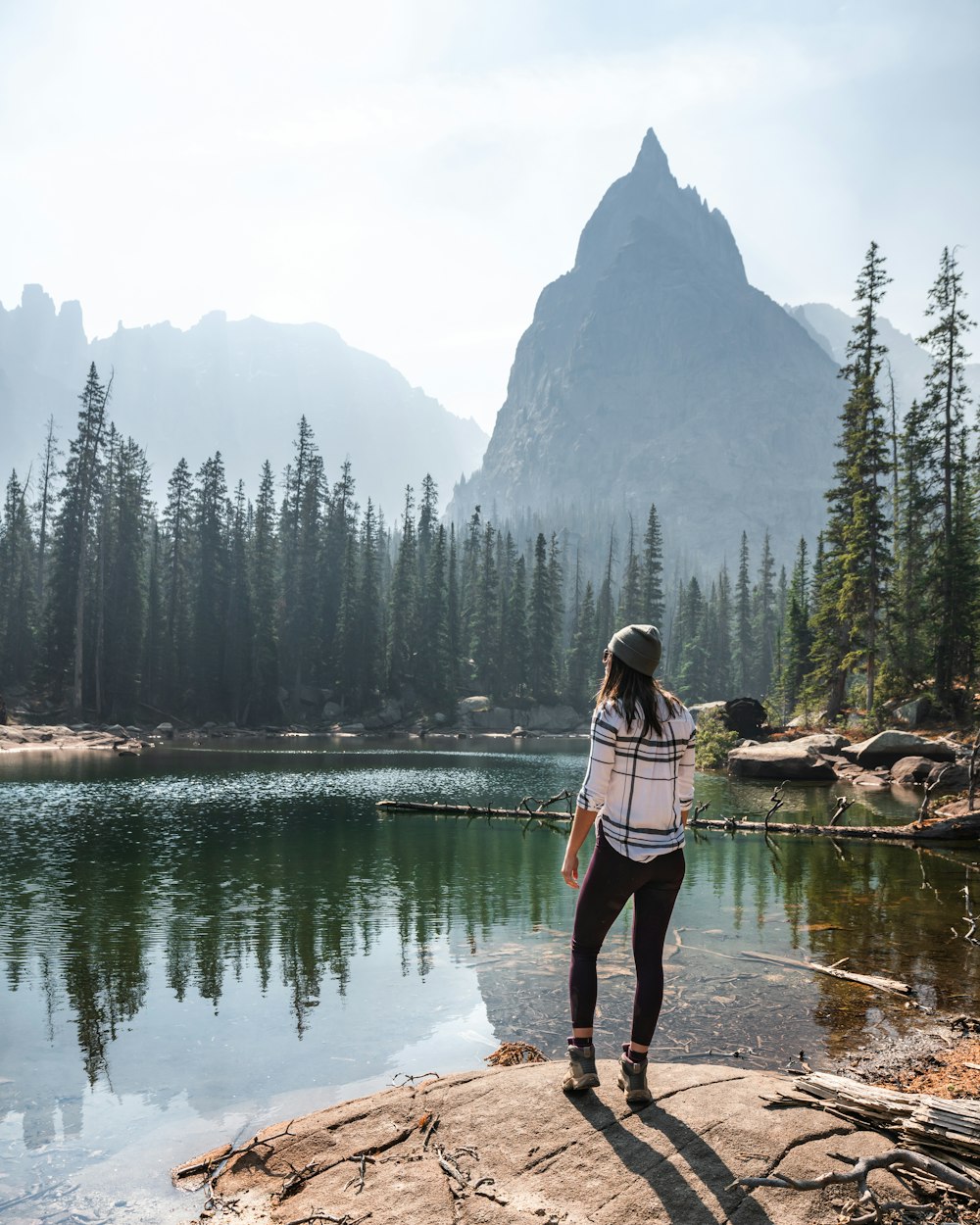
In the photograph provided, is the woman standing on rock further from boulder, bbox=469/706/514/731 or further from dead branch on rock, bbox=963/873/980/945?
boulder, bbox=469/706/514/731

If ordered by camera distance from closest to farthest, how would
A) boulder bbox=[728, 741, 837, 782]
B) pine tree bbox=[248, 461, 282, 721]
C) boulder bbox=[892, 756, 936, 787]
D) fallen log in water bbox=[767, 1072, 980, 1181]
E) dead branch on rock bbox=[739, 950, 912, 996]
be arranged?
fallen log in water bbox=[767, 1072, 980, 1181] → dead branch on rock bbox=[739, 950, 912, 996] → boulder bbox=[892, 756, 936, 787] → boulder bbox=[728, 741, 837, 782] → pine tree bbox=[248, 461, 282, 721]

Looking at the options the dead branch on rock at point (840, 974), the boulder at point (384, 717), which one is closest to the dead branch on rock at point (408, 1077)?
the dead branch on rock at point (840, 974)

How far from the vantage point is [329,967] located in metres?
10.8

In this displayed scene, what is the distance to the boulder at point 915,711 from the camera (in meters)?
34.2

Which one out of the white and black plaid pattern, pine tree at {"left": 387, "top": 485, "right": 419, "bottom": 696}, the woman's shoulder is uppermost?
pine tree at {"left": 387, "top": 485, "right": 419, "bottom": 696}

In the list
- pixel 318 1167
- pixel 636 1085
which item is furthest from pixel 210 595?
pixel 636 1085

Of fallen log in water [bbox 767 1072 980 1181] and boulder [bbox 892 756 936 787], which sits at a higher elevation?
fallen log in water [bbox 767 1072 980 1181]

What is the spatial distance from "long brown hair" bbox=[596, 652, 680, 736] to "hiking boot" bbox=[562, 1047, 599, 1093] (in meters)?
1.82

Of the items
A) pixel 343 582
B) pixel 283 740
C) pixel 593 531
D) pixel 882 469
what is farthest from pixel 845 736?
pixel 593 531

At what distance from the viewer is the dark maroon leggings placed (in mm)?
4570

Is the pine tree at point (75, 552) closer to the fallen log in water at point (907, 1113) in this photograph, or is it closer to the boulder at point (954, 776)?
the boulder at point (954, 776)

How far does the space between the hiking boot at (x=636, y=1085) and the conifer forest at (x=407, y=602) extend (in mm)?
33484

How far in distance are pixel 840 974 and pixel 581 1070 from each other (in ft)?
21.4

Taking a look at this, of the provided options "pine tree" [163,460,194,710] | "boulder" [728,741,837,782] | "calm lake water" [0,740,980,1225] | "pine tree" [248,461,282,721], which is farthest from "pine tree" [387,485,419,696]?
"calm lake water" [0,740,980,1225]
